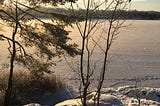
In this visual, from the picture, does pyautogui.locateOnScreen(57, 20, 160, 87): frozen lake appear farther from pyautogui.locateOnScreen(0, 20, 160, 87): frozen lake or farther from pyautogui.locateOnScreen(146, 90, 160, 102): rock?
pyautogui.locateOnScreen(146, 90, 160, 102): rock

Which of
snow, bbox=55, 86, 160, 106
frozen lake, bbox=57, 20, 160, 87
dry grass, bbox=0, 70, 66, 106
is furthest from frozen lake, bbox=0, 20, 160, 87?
dry grass, bbox=0, 70, 66, 106

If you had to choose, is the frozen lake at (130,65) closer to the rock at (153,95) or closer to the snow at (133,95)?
the snow at (133,95)

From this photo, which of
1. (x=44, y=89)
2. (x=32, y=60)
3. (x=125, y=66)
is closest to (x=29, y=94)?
(x=44, y=89)

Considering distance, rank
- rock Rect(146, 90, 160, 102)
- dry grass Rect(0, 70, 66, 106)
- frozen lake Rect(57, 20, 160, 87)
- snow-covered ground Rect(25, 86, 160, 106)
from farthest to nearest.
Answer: frozen lake Rect(57, 20, 160, 87) → rock Rect(146, 90, 160, 102) → dry grass Rect(0, 70, 66, 106) → snow-covered ground Rect(25, 86, 160, 106)

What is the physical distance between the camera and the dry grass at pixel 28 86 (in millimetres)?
12852

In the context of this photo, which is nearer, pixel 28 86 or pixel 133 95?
pixel 28 86

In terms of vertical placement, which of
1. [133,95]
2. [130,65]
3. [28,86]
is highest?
[28,86]

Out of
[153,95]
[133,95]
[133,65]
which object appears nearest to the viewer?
[153,95]

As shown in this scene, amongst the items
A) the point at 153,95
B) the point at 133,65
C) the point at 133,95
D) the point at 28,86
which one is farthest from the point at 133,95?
the point at 133,65

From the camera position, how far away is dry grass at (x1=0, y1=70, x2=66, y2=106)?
12.9m

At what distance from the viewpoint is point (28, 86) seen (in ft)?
43.5

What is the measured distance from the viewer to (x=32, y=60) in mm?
10938

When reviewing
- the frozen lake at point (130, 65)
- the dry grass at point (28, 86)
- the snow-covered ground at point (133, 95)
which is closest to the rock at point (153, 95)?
the snow-covered ground at point (133, 95)

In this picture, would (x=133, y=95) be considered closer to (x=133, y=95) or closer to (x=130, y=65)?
(x=133, y=95)
